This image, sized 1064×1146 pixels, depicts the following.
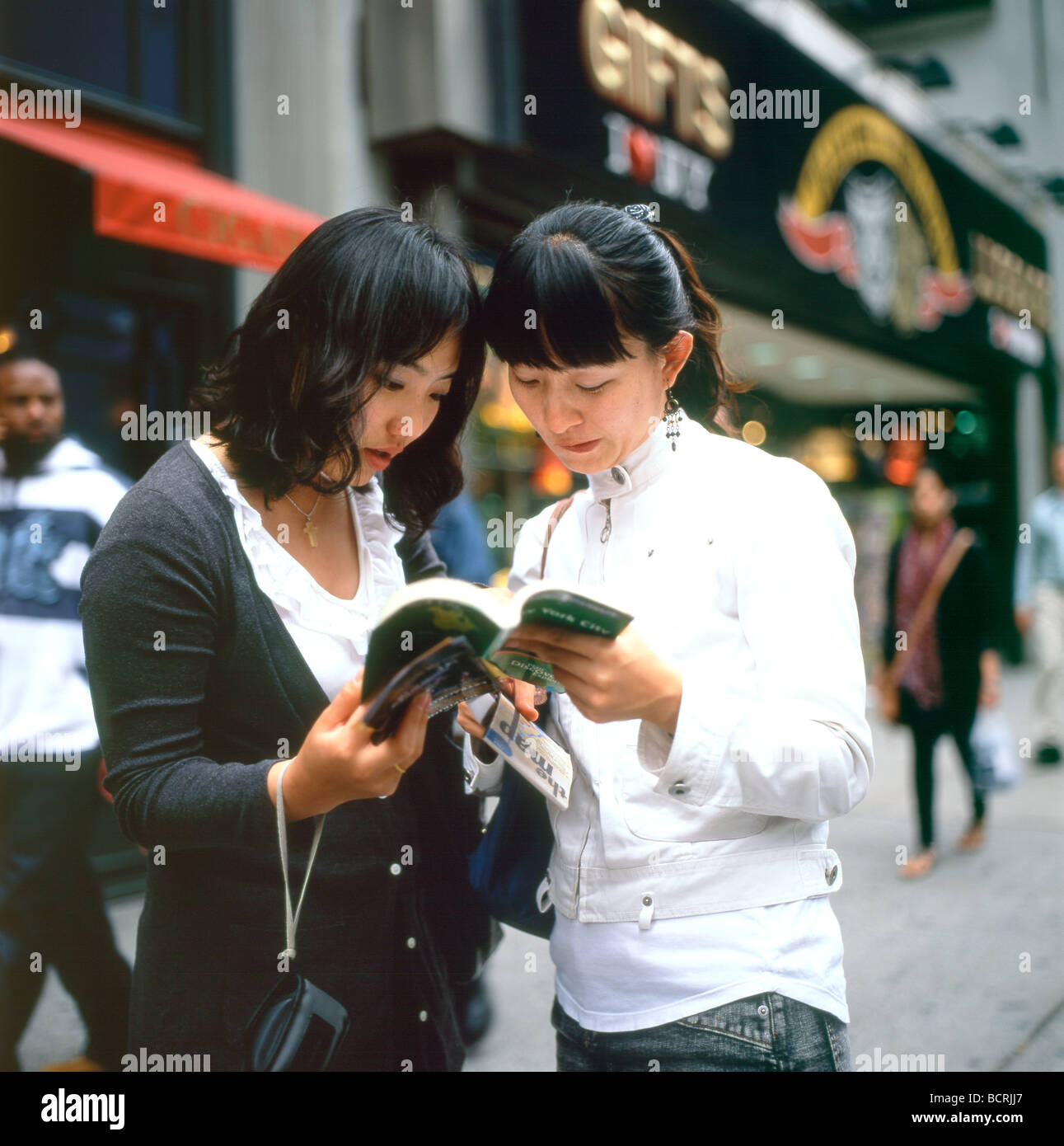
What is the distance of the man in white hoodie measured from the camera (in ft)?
10.8

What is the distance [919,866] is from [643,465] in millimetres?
4493

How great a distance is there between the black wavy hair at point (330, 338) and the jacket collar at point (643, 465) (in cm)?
34

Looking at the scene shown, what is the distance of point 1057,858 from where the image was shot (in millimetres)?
5492

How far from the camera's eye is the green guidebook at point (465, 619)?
108 cm

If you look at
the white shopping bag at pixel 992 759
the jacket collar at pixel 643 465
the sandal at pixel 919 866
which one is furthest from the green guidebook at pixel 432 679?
the white shopping bag at pixel 992 759

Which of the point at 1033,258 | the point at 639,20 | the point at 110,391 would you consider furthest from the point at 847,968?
the point at 1033,258

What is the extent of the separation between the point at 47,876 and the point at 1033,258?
15580 millimetres

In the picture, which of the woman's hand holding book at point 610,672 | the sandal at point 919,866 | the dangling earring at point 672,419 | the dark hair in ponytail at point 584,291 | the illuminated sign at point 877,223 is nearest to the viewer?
the woman's hand holding book at point 610,672

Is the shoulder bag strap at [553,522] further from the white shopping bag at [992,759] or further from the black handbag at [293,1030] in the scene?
the white shopping bag at [992,759]

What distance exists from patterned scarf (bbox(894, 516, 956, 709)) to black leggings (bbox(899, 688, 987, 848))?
0.07 m

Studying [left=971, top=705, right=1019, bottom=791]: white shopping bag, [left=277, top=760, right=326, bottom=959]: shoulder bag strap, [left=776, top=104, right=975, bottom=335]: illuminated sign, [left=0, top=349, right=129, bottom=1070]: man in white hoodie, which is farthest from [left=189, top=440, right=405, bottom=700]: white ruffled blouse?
[left=776, top=104, right=975, bottom=335]: illuminated sign

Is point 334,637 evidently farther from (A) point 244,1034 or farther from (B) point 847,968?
(B) point 847,968

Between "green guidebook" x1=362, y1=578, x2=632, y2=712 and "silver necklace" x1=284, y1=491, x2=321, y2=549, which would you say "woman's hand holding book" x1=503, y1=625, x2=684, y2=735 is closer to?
"green guidebook" x1=362, y1=578, x2=632, y2=712

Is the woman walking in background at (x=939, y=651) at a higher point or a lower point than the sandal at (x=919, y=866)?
higher
